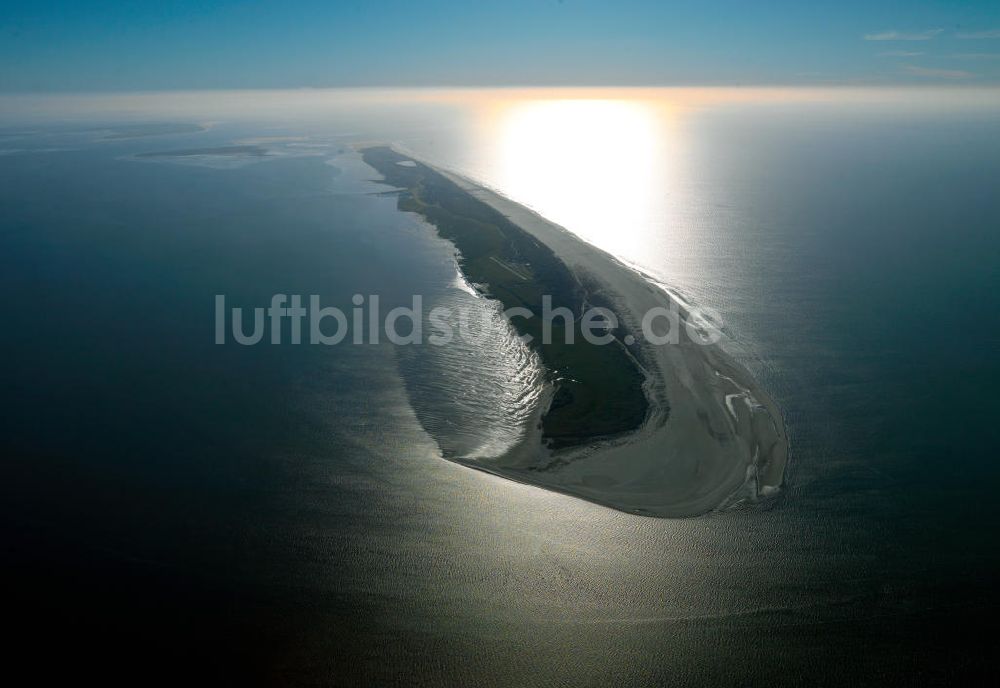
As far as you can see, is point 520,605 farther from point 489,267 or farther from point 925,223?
point 925,223

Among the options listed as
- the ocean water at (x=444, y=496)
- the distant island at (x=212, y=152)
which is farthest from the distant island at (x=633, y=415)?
the distant island at (x=212, y=152)

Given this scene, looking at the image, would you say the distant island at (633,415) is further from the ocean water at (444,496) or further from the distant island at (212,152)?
the distant island at (212,152)

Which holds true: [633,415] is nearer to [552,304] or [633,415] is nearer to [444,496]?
[444,496]

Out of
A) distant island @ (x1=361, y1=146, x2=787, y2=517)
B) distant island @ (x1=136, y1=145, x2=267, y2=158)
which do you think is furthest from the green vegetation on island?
distant island @ (x1=136, y1=145, x2=267, y2=158)

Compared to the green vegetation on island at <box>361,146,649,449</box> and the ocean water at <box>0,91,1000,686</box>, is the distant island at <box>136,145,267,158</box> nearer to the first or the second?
the green vegetation on island at <box>361,146,649,449</box>

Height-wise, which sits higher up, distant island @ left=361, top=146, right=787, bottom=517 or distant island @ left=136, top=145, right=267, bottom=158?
distant island @ left=136, top=145, right=267, bottom=158

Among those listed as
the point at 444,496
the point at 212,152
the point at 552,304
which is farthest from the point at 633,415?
the point at 212,152
